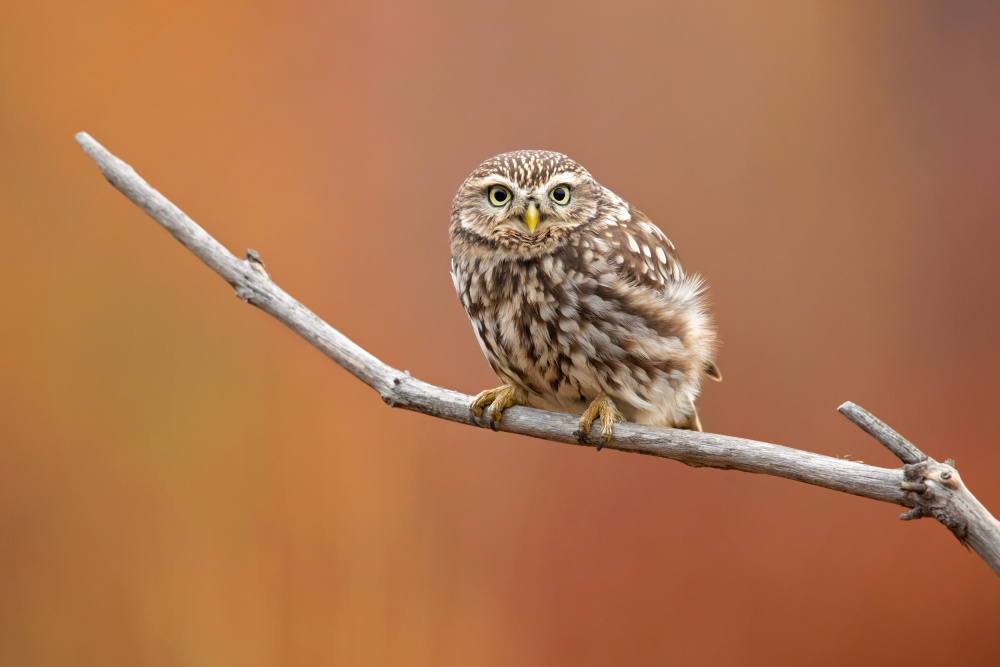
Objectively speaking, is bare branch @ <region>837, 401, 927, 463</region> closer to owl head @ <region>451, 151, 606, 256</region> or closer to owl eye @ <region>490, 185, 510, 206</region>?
owl head @ <region>451, 151, 606, 256</region>

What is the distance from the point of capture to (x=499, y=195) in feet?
6.39

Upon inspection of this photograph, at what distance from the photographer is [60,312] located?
2.73 m

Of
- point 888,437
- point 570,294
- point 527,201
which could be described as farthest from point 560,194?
point 888,437

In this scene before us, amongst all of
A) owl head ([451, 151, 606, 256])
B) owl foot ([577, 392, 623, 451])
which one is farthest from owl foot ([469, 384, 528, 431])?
owl head ([451, 151, 606, 256])

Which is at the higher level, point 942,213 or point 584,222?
point 942,213

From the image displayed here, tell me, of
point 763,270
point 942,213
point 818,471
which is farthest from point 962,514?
point 942,213

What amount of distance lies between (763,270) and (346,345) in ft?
5.37

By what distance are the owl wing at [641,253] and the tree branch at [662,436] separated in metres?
0.37

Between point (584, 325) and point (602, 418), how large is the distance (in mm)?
232

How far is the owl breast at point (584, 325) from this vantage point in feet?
6.36

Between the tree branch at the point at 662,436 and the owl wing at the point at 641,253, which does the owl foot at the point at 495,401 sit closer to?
the tree branch at the point at 662,436

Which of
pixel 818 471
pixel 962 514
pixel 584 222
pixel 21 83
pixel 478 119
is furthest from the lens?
pixel 478 119

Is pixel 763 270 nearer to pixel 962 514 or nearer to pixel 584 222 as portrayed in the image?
pixel 584 222

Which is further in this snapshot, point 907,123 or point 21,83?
point 907,123
